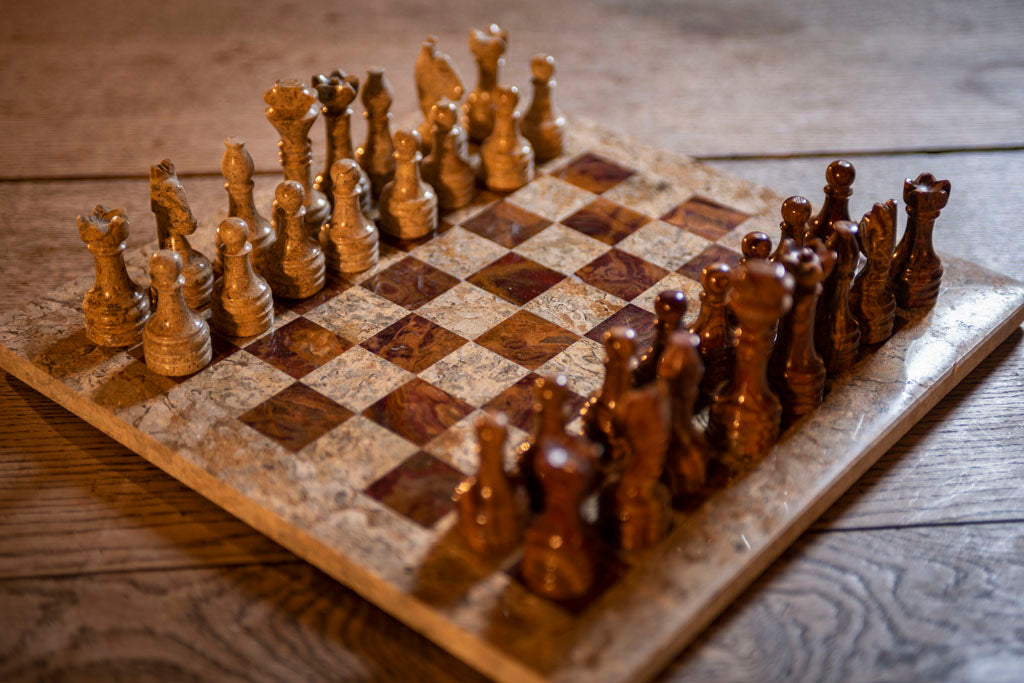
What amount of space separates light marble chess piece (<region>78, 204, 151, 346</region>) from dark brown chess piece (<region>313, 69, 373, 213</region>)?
33cm

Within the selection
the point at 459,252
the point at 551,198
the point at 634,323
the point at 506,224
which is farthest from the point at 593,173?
the point at 634,323

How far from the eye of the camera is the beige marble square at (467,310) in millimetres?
1686

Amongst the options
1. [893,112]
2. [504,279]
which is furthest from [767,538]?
[893,112]

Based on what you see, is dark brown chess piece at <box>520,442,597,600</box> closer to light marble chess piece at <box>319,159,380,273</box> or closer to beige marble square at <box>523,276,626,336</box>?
beige marble square at <box>523,276,626,336</box>

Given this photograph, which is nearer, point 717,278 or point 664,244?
point 717,278

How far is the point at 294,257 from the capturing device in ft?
5.58

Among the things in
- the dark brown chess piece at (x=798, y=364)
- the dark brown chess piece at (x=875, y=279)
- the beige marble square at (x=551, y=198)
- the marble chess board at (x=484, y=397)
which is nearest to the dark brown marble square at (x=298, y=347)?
the marble chess board at (x=484, y=397)

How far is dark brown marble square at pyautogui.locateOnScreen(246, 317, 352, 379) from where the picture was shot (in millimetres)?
1605

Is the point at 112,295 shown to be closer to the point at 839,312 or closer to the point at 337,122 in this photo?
the point at 337,122

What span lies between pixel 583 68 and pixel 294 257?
1.16 metres

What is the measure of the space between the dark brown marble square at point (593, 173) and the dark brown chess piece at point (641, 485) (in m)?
0.75

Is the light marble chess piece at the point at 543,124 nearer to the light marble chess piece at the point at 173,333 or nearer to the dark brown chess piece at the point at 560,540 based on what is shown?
the light marble chess piece at the point at 173,333

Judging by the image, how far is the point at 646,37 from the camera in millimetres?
2789

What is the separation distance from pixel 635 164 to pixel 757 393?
2.44 feet
